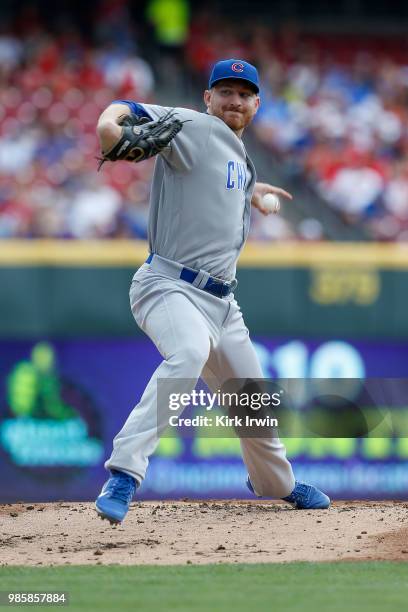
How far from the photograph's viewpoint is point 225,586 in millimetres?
3602

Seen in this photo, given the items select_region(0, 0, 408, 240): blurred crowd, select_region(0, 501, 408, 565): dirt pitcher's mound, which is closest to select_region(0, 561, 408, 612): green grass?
select_region(0, 501, 408, 565): dirt pitcher's mound

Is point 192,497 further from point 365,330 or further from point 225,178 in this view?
point 225,178

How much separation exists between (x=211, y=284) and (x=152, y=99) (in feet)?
25.4

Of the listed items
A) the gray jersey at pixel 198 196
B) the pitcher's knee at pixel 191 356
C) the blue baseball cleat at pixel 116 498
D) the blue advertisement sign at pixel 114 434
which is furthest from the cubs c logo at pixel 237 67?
the blue advertisement sign at pixel 114 434

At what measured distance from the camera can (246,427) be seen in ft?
15.6

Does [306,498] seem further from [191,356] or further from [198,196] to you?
[198,196]

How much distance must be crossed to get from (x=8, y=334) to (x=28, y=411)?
0.47 m

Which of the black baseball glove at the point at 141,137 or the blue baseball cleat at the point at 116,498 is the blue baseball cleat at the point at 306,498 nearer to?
the blue baseball cleat at the point at 116,498

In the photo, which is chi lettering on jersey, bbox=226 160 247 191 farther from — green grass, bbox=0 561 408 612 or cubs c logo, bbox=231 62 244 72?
green grass, bbox=0 561 408 612

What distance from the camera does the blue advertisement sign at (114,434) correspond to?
681 centimetres

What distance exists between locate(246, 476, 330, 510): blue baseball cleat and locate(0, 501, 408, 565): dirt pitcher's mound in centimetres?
4

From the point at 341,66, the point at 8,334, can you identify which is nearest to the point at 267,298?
the point at 8,334

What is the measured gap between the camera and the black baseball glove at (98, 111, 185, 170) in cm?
393

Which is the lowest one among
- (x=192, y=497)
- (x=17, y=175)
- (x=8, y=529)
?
(x=8, y=529)
